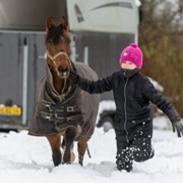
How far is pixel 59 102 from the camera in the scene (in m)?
8.75

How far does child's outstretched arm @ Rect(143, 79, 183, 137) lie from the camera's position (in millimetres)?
7969

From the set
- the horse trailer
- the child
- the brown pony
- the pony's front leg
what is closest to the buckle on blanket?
the brown pony

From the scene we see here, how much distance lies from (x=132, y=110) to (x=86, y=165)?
1.35 metres

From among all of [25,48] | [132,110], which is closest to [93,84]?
[132,110]

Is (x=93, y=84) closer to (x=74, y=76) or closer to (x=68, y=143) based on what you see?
(x=74, y=76)

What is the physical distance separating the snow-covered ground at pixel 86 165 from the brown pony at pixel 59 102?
34cm

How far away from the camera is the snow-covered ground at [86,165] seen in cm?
773

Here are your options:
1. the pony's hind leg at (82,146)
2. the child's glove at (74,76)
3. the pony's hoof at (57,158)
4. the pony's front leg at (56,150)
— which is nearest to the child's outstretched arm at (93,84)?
the child's glove at (74,76)

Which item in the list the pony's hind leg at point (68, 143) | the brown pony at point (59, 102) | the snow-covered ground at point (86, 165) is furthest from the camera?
the pony's hind leg at point (68, 143)

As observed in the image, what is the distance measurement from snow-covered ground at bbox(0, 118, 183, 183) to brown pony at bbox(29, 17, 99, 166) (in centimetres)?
34

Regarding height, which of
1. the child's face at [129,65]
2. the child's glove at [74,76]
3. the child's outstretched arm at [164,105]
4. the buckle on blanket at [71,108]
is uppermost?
the child's face at [129,65]

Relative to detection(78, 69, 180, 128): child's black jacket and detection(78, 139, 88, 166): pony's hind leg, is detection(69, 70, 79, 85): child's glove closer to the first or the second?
detection(78, 69, 180, 128): child's black jacket

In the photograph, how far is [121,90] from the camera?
8.34 meters

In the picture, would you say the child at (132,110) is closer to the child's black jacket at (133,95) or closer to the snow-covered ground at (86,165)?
the child's black jacket at (133,95)
